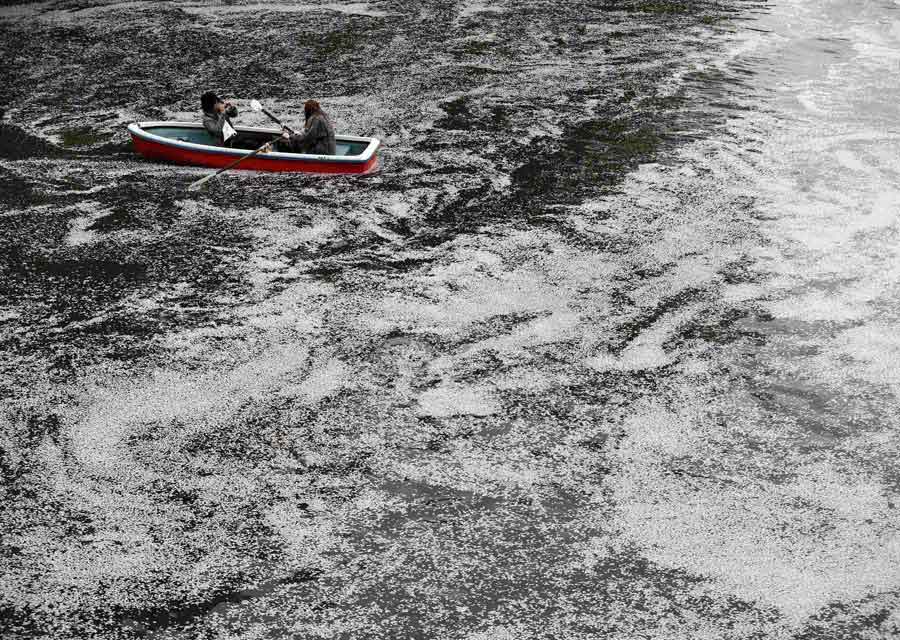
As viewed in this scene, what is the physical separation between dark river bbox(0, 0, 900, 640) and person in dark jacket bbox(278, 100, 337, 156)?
445mm

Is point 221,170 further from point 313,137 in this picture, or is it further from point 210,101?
point 313,137

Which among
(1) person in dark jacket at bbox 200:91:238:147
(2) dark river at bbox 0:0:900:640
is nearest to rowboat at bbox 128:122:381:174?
(1) person in dark jacket at bbox 200:91:238:147

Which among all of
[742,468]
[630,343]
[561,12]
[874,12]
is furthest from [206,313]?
[874,12]

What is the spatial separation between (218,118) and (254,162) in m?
0.72

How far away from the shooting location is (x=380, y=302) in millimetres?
7508

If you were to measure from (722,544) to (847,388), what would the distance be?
214 cm

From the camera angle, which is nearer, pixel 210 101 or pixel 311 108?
pixel 311 108

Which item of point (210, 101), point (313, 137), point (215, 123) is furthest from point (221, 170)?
point (313, 137)

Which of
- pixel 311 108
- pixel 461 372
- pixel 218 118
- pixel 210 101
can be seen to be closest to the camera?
pixel 461 372

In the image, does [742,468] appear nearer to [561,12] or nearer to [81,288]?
[81,288]

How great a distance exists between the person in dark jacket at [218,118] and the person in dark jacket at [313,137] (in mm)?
631

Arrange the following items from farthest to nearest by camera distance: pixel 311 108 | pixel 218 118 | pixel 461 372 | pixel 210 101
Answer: pixel 218 118, pixel 210 101, pixel 311 108, pixel 461 372

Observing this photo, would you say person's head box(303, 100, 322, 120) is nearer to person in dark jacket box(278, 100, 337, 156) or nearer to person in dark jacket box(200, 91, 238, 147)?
person in dark jacket box(278, 100, 337, 156)

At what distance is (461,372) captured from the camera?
6.55 metres
